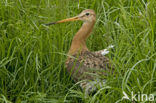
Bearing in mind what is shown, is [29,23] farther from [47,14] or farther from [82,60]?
[82,60]

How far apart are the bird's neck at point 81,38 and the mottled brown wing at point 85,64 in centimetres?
16

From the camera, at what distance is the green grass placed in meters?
3.75

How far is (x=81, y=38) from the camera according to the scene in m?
5.16

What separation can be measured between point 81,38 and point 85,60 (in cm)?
49

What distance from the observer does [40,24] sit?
5.06m

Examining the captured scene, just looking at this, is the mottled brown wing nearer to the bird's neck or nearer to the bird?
the bird

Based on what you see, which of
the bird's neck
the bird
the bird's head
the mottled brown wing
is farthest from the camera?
the bird's head

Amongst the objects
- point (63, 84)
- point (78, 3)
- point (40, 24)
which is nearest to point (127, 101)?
point (63, 84)

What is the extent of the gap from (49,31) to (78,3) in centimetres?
99

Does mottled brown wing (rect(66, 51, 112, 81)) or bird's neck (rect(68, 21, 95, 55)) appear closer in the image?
mottled brown wing (rect(66, 51, 112, 81))

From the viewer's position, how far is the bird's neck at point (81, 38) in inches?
198

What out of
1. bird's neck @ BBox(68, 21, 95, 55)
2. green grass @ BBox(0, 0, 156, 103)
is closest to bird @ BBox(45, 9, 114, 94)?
bird's neck @ BBox(68, 21, 95, 55)

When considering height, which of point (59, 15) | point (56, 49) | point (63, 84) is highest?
point (59, 15)

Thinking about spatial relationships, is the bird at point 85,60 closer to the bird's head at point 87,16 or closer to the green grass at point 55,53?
the bird's head at point 87,16
